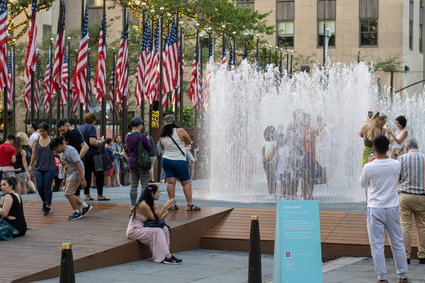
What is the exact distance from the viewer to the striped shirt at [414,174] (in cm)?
1311

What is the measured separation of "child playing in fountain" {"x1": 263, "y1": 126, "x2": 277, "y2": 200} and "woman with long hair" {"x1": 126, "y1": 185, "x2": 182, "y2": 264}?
260 inches

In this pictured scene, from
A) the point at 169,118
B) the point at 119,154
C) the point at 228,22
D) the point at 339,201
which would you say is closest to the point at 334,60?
the point at 228,22

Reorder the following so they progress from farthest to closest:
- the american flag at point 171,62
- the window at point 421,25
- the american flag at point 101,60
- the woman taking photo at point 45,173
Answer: the window at point 421,25 < the american flag at point 171,62 < the american flag at point 101,60 < the woman taking photo at point 45,173

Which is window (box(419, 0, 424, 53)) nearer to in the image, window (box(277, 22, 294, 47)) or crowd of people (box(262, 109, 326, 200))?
window (box(277, 22, 294, 47))

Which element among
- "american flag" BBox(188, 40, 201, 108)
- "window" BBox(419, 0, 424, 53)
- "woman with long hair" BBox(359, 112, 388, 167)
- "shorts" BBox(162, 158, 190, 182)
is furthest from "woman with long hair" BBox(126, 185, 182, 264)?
"window" BBox(419, 0, 424, 53)

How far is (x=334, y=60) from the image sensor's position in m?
77.6

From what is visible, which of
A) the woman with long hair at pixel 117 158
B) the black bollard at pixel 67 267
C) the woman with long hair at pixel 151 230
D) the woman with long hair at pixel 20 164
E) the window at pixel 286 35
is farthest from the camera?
the window at pixel 286 35


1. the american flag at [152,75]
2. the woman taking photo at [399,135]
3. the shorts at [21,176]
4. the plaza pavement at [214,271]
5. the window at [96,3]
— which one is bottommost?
the plaza pavement at [214,271]

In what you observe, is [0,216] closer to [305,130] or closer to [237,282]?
[237,282]

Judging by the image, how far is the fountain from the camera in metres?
22.8

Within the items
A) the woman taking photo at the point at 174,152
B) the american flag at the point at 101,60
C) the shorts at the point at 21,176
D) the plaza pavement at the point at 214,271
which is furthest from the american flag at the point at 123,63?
the plaza pavement at the point at 214,271

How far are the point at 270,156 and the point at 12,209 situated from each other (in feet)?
25.0

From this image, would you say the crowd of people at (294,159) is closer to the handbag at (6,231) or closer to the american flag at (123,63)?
the handbag at (6,231)

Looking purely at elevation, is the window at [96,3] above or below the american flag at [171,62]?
above
